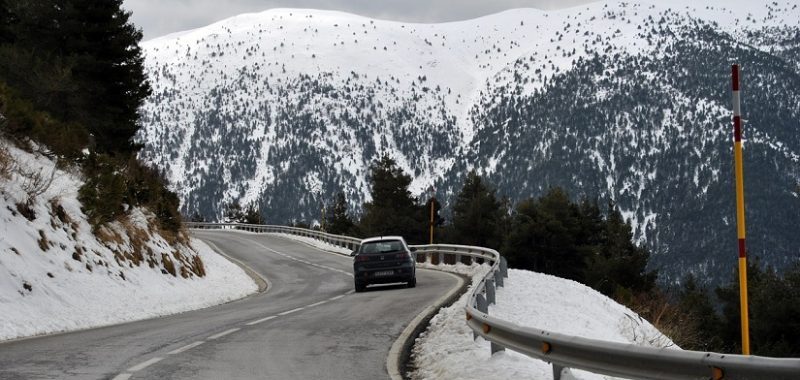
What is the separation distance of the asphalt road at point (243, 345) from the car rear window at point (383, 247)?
9.32ft

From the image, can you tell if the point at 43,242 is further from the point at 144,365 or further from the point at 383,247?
the point at 383,247

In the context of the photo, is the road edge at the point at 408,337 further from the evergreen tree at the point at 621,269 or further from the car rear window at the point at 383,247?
the evergreen tree at the point at 621,269

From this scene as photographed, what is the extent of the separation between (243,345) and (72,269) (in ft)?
23.2

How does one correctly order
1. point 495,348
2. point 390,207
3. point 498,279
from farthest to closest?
1. point 390,207
2. point 498,279
3. point 495,348

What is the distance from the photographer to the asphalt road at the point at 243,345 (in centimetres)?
829

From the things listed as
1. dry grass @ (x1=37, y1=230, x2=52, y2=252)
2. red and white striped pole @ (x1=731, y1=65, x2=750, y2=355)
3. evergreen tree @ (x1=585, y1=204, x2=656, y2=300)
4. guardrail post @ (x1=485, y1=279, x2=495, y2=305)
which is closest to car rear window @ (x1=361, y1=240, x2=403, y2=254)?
guardrail post @ (x1=485, y1=279, x2=495, y2=305)

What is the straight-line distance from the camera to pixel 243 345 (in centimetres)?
1045

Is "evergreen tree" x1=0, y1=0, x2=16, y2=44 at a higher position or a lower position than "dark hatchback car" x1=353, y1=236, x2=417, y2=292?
higher

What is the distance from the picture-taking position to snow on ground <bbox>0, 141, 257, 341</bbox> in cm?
1353

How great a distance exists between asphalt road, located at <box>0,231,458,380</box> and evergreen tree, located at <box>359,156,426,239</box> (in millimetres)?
57099

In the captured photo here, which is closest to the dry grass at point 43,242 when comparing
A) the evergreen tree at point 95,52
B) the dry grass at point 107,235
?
the dry grass at point 107,235

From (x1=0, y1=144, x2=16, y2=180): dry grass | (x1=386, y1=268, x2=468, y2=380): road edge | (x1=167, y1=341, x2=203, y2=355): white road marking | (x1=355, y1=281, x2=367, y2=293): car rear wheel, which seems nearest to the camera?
(x1=386, y1=268, x2=468, y2=380): road edge

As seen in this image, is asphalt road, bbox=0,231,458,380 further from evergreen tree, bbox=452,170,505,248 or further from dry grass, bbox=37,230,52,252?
evergreen tree, bbox=452,170,505,248

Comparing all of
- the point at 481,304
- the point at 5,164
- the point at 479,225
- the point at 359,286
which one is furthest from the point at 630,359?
the point at 479,225
